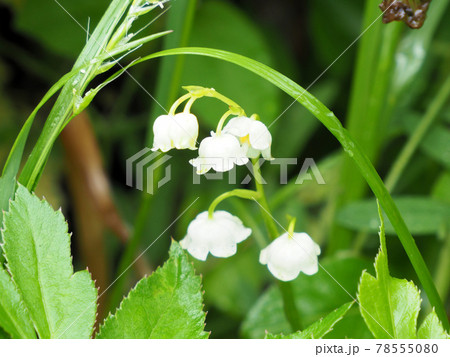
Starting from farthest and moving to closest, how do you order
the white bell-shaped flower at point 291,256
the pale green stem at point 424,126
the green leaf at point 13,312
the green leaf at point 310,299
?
the pale green stem at point 424,126, the green leaf at point 310,299, the white bell-shaped flower at point 291,256, the green leaf at point 13,312

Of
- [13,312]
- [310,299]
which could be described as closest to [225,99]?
[13,312]

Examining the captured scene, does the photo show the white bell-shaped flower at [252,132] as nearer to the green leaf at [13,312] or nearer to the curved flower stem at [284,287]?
the curved flower stem at [284,287]

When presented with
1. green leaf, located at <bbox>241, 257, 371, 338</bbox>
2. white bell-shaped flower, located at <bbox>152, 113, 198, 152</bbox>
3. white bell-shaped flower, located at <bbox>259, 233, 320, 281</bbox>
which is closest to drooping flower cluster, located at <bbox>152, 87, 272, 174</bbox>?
white bell-shaped flower, located at <bbox>152, 113, 198, 152</bbox>

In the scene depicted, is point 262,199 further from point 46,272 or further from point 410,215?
point 410,215

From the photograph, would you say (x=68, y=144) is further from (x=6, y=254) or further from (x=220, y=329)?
(x=6, y=254)

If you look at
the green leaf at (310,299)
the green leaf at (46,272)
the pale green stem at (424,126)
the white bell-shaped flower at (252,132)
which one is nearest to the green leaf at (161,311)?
the green leaf at (46,272)

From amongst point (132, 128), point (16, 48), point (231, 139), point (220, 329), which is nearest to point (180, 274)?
point (231, 139)
